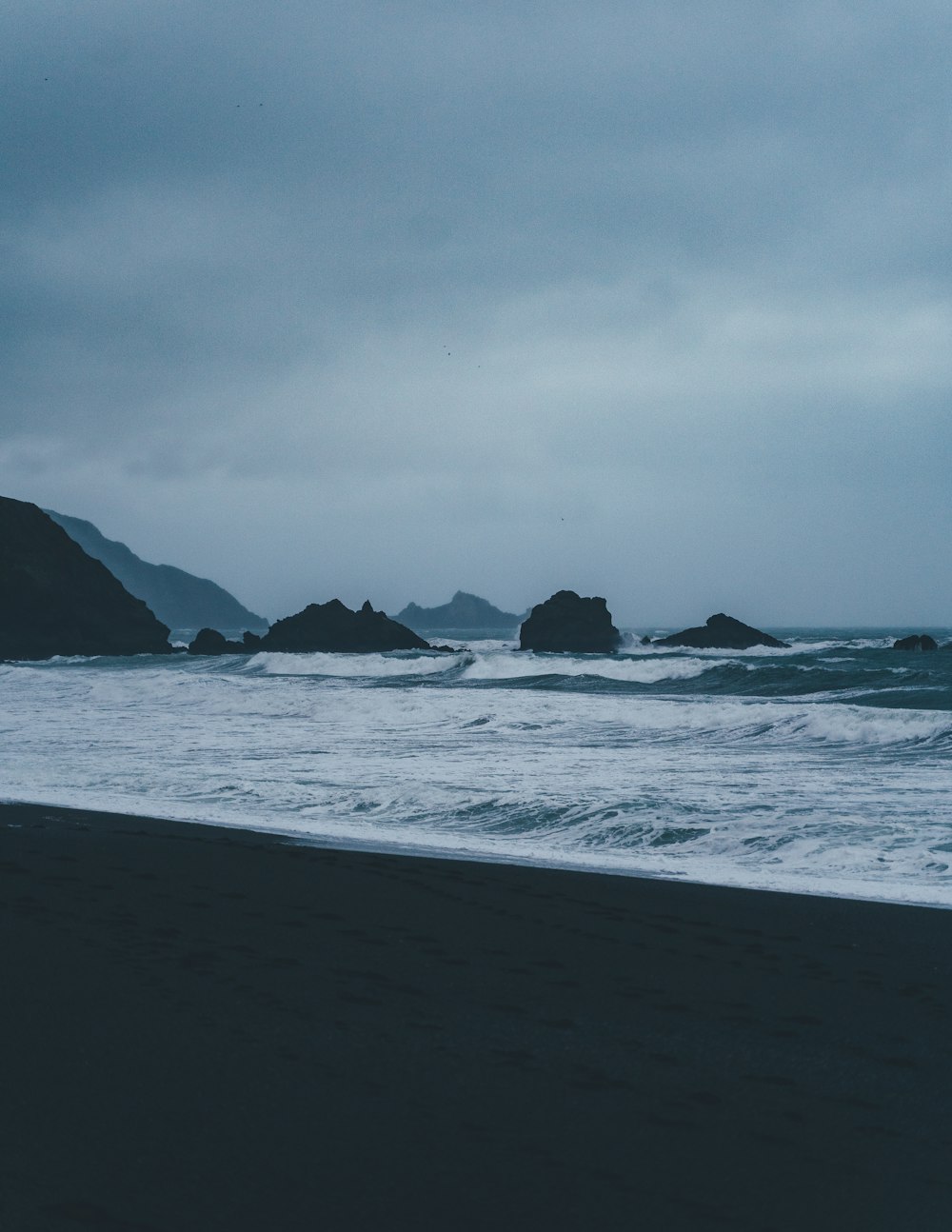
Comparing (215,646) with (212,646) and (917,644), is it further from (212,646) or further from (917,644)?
(917,644)

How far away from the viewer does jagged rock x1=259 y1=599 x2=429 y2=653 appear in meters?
67.9

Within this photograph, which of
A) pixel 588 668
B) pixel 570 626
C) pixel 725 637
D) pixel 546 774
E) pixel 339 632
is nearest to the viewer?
pixel 546 774

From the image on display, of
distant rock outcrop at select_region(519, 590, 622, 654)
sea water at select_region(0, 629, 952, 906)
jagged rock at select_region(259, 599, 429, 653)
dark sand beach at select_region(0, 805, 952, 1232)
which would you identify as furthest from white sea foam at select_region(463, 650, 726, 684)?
jagged rock at select_region(259, 599, 429, 653)

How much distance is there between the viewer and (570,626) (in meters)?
65.3

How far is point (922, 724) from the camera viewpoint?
55.2ft

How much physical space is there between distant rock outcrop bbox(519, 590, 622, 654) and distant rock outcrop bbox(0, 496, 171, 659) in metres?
25.8

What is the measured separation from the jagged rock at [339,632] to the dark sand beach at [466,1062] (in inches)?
2408

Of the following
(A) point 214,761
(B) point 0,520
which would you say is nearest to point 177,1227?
(A) point 214,761

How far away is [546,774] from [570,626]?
52639 millimetres

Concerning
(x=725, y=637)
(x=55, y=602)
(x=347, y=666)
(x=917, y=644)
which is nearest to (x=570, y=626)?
(x=725, y=637)

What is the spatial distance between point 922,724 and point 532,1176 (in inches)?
616

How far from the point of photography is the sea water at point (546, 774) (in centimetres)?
880

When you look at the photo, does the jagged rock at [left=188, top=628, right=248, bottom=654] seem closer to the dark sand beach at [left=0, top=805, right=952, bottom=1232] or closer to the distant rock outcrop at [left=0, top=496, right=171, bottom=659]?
the distant rock outcrop at [left=0, top=496, right=171, bottom=659]

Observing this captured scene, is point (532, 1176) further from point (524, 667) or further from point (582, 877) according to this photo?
point (524, 667)
